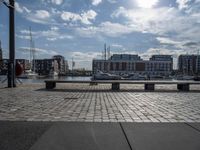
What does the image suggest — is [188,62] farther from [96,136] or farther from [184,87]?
[96,136]

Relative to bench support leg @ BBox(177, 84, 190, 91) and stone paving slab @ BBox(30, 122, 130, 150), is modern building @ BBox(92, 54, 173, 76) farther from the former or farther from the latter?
stone paving slab @ BBox(30, 122, 130, 150)

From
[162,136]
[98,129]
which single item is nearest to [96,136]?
[98,129]

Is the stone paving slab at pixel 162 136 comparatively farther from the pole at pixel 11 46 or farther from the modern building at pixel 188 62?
the modern building at pixel 188 62

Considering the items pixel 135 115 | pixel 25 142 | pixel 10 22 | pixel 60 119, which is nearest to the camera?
pixel 25 142

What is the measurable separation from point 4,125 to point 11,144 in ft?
6.62

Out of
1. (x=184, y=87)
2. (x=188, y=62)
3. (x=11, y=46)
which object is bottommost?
(x=184, y=87)

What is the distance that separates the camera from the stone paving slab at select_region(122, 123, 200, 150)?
6051 mm

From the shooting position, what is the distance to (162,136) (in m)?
6.86

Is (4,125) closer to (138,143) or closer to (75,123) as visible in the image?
(75,123)

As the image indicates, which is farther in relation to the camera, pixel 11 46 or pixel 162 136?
pixel 11 46

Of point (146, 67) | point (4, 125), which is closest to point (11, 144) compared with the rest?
point (4, 125)

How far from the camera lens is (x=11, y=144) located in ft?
19.9

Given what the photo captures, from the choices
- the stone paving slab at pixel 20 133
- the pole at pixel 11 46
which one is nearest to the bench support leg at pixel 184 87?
the pole at pixel 11 46

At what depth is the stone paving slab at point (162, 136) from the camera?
238 inches
